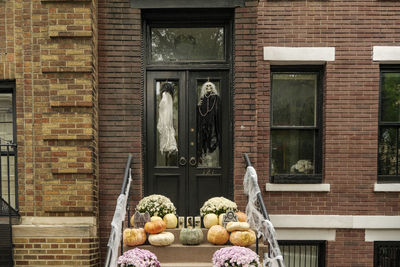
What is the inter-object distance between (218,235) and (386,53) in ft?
13.3

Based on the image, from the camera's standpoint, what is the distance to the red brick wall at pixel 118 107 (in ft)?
15.5

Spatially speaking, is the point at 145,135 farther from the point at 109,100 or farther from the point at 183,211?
the point at 183,211

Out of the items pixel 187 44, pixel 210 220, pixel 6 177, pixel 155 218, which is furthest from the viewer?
pixel 187 44

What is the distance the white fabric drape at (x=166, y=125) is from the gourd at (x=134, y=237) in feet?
4.82

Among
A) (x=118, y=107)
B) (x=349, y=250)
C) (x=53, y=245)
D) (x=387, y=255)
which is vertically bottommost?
(x=387, y=255)

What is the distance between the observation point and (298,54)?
4.97 meters

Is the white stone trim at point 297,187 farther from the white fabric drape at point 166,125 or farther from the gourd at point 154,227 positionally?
the gourd at point 154,227

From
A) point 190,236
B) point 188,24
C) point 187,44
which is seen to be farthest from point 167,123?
point 190,236

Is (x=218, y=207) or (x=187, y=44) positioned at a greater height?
(x=187, y=44)

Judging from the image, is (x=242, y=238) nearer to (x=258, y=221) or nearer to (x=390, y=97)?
(x=258, y=221)

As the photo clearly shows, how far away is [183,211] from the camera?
4953 mm

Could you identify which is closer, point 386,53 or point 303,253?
point 386,53

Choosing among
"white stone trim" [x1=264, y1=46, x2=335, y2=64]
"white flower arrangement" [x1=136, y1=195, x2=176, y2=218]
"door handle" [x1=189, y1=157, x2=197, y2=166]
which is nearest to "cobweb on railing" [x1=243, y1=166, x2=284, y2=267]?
"door handle" [x1=189, y1=157, x2=197, y2=166]

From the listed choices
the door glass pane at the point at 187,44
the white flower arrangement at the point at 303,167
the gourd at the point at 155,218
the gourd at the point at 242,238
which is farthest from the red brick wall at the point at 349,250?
the door glass pane at the point at 187,44
